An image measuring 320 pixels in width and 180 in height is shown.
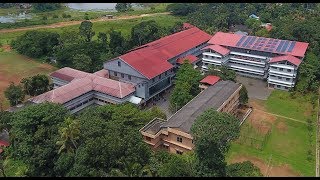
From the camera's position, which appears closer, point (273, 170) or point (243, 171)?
point (243, 171)

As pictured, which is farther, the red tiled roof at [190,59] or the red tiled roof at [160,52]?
the red tiled roof at [190,59]

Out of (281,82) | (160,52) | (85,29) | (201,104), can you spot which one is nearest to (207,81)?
(201,104)

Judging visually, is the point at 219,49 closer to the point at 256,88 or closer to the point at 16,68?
the point at 256,88

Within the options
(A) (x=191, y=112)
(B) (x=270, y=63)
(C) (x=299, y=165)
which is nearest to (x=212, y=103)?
(A) (x=191, y=112)

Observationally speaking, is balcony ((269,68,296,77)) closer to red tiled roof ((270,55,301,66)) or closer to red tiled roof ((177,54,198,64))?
red tiled roof ((270,55,301,66))

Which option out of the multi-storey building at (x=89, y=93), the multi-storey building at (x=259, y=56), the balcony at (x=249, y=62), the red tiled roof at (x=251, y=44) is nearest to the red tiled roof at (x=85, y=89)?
the multi-storey building at (x=89, y=93)

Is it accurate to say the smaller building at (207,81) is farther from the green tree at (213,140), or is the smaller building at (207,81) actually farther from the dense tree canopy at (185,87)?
the green tree at (213,140)
